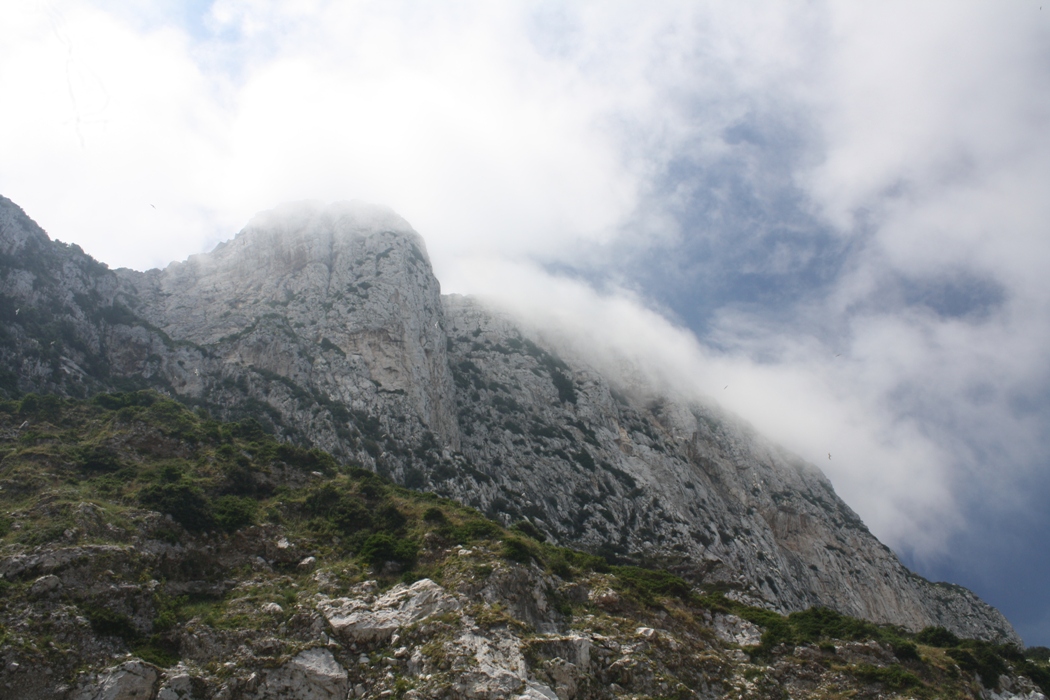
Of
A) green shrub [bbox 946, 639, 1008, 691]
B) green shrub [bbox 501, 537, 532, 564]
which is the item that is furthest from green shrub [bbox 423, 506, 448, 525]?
green shrub [bbox 946, 639, 1008, 691]

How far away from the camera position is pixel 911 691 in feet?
72.2

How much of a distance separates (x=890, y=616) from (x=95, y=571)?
3149 inches

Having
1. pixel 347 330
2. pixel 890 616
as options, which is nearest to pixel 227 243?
pixel 347 330

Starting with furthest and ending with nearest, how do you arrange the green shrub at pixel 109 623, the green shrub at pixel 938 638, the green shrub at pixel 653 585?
the green shrub at pixel 938 638
the green shrub at pixel 653 585
the green shrub at pixel 109 623

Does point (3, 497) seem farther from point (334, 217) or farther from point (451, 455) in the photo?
point (334, 217)

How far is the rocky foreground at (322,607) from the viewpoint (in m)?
17.5

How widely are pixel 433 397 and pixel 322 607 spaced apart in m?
45.1

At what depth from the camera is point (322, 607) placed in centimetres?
2092

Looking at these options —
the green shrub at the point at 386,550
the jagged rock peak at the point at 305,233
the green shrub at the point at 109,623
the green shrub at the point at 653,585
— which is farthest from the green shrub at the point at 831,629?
the jagged rock peak at the point at 305,233

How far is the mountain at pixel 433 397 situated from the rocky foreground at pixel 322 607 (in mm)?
20211

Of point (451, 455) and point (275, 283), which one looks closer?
point (451, 455)

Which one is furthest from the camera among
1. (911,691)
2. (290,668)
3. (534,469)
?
(534,469)

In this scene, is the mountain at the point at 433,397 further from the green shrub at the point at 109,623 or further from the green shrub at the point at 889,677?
the green shrub at the point at 109,623

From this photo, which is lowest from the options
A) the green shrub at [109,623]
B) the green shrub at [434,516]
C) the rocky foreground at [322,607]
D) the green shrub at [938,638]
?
the green shrub at [109,623]
